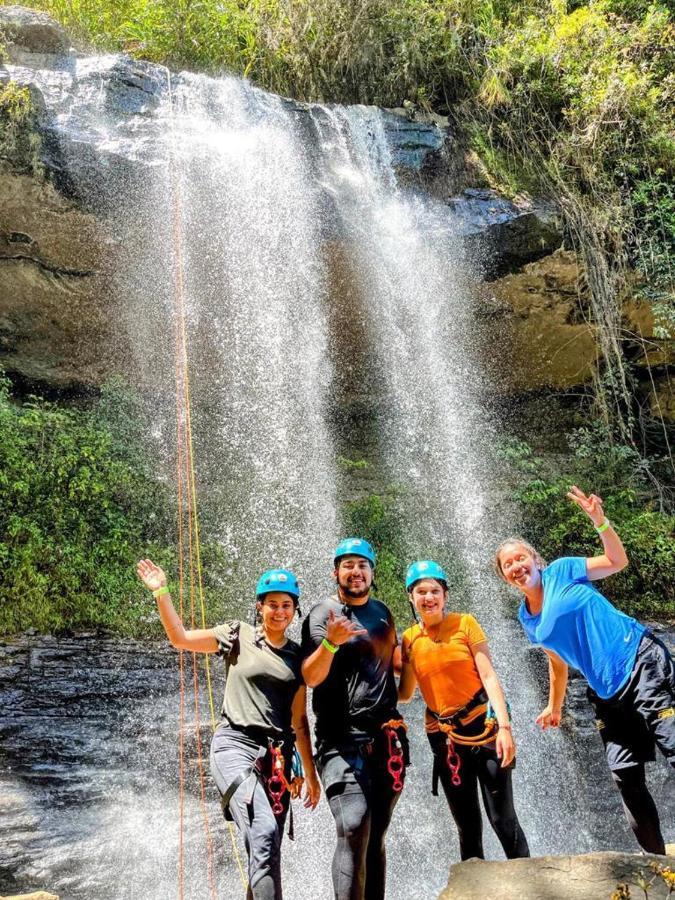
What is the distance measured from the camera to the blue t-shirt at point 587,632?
9.66 ft

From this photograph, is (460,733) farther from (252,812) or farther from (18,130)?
(18,130)

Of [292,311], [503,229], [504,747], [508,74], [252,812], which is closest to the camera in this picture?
[252,812]

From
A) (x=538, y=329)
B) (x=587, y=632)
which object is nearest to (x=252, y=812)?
(x=587, y=632)

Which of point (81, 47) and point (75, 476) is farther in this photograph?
point (81, 47)

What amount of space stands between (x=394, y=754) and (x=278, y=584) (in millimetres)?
818

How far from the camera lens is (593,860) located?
252cm

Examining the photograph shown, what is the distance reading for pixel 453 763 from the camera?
3.01 meters

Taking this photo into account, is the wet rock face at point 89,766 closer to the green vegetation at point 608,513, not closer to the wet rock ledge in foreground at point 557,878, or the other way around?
the wet rock ledge in foreground at point 557,878

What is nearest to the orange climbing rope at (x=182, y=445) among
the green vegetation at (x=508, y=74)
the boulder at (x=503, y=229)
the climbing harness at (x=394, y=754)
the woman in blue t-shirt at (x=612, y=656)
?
the green vegetation at (x=508, y=74)

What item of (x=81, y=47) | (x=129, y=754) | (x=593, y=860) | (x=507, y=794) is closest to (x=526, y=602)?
(x=507, y=794)

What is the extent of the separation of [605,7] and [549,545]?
7712 mm

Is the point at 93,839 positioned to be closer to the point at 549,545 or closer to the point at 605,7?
the point at 549,545

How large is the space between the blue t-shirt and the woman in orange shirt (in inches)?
12.3

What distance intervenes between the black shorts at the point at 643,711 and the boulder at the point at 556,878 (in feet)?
1.42
